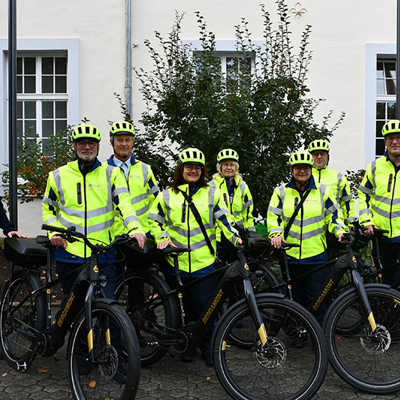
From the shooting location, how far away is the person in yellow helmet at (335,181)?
18.1 ft

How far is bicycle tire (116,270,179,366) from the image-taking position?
13.8 feet

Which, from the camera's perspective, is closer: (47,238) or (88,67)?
(47,238)

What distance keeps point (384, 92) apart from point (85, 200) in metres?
7.86

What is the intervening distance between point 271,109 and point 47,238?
3.71 m

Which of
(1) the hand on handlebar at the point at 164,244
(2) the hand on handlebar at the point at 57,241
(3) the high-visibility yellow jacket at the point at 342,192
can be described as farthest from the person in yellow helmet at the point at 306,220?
(2) the hand on handlebar at the point at 57,241

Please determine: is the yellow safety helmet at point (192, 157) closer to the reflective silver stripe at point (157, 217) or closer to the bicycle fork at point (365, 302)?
the reflective silver stripe at point (157, 217)

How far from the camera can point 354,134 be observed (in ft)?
31.9

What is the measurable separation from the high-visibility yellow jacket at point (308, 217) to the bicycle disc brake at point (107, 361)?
1.90 meters

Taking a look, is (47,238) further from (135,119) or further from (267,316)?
(135,119)

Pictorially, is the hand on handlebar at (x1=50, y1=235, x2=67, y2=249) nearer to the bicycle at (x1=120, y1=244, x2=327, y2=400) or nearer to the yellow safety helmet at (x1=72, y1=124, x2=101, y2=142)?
the yellow safety helmet at (x1=72, y1=124, x2=101, y2=142)

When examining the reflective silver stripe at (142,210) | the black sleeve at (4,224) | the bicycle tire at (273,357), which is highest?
the reflective silver stripe at (142,210)

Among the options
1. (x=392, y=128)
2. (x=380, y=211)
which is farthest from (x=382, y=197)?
(x=392, y=128)

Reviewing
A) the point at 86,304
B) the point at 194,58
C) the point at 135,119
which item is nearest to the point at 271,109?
the point at 194,58

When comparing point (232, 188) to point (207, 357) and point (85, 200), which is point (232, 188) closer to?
point (207, 357)
